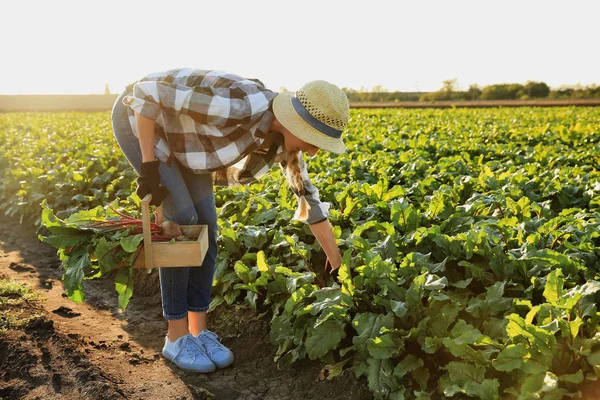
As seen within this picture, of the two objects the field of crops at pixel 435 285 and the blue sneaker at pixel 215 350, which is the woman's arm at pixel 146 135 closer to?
the field of crops at pixel 435 285

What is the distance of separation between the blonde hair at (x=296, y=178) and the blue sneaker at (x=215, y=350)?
93 centimetres

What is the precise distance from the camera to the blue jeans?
3.17m

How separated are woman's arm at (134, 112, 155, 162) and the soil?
4.26 ft

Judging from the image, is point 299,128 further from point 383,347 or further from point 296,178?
point 383,347

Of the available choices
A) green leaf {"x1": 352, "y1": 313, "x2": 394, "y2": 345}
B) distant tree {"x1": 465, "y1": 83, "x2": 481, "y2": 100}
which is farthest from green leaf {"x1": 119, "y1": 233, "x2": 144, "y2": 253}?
→ distant tree {"x1": 465, "y1": 83, "x2": 481, "y2": 100}

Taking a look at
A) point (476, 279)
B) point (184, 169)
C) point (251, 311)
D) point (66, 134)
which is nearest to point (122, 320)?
point (251, 311)

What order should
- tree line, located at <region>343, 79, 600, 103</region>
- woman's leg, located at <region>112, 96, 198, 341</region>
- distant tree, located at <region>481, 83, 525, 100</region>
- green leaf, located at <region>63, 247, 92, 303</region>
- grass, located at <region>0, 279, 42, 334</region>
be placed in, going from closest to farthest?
green leaf, located at <region>63, 247, 92, 303</region>
woman's leg, located at <region>112, 96, 198, 341</region>
grass, located at <region>0, 279, 42, 334</region>
tree line, located at <region>343, 79, 600, 103</region>
distant tree, located at <region>481, 83, 525, 100</region>

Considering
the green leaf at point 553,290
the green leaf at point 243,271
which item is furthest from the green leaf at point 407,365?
the green leaf at point 243,271

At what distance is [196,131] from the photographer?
303cm

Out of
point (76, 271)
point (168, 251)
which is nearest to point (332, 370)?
point (168, 251)

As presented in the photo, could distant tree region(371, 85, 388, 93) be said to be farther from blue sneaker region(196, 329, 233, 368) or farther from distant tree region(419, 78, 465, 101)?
blue sneaker region(196, 329, 233, 368)

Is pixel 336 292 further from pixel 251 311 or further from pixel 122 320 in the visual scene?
pixel 122 320

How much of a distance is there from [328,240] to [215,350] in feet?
3.18

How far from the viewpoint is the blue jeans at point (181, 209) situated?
10.4 ft
